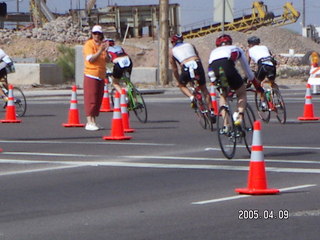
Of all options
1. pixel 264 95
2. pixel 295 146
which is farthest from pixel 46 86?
pixel 295 146

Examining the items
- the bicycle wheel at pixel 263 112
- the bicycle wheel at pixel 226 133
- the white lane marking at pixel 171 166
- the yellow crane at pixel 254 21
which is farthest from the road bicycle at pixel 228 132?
the yellow crane at pixel 254 21

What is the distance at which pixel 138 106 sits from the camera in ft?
66.9

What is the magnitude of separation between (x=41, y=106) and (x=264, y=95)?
31.4ft

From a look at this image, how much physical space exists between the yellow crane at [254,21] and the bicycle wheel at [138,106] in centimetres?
5786

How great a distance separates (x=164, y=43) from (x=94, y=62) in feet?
65.6

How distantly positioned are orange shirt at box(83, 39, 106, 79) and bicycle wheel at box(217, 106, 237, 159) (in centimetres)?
520

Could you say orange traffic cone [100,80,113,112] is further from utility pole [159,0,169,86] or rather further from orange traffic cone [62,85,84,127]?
utility pole [159,0,169,86]

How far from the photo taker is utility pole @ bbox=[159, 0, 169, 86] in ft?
125

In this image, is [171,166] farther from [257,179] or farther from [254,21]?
[254,21]

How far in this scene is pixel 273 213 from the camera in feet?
30.1

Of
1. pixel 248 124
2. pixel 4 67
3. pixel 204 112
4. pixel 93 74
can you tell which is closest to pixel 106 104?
pixel 4 67

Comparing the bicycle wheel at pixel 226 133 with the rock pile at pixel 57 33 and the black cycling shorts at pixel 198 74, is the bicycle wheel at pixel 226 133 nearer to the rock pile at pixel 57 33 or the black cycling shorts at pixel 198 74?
the black cycling shorts at pixel 198 74

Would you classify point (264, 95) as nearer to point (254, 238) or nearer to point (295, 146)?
point (295, 146)

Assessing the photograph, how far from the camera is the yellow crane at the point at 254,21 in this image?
7881cm
